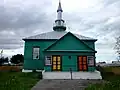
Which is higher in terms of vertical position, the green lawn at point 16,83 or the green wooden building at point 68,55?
the green wooden building at point 68,55

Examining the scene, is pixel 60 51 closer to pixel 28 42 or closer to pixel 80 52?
pixel 80 52

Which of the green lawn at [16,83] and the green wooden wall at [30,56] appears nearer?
the green lawn at [16,83]

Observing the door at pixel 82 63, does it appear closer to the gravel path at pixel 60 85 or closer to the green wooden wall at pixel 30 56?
the green wooden wall at pixel 30 56

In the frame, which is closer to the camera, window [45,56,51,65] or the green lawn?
the green lawn

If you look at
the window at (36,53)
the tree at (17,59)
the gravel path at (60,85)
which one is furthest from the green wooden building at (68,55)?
the tree at (17,59)

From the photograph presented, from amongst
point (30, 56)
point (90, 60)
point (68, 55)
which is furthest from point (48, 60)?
point (90, 60)

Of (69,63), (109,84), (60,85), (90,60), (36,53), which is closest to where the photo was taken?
(109,84)

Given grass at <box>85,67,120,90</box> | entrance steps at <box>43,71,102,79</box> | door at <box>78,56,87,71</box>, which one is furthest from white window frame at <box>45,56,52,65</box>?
grass at <box>85,67,120,90</box>

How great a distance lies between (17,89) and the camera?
11.0m

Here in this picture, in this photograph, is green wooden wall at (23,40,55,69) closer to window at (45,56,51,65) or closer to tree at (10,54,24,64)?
window at (45,56,51,65)

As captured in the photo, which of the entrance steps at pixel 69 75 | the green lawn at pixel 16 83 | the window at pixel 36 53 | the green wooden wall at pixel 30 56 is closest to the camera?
the green lawn at pixel 16 83

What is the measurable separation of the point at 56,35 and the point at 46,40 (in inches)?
82.2

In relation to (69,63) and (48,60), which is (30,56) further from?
(69,63)

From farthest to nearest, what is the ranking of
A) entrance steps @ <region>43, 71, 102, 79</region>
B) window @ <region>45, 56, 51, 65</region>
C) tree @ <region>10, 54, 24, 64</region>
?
1. tree @ <region>10, 54, 24, 64</region>
2. window @ <region>45, 56, 51, 65</region>
3. entrance steps @ <region>43, 71, 102, 79</region>
